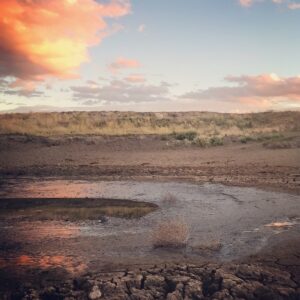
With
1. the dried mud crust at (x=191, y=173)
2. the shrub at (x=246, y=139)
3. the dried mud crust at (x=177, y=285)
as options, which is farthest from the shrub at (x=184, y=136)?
the dried mud crust at (x=177, y=285)

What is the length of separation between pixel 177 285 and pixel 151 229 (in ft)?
10.7

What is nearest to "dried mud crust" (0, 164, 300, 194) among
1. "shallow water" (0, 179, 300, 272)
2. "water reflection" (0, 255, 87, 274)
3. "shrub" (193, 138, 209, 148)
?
"shallow water" (0, 179, 300, 272)

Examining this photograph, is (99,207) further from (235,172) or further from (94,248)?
(235,172)

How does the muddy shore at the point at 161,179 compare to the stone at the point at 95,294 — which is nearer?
the stone at the point at 95,294

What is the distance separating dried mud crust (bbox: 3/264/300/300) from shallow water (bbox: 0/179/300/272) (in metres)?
0.67

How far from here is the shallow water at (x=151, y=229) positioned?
7764 mm

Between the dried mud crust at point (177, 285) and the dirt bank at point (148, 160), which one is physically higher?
the dried mud crust at point (177, 285)

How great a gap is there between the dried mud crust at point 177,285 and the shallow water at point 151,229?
67 cm

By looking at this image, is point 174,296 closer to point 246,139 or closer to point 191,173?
point 191,173

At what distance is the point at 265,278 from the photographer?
659 cm

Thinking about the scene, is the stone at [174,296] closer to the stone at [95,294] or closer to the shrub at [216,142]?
the stone at [95,294]

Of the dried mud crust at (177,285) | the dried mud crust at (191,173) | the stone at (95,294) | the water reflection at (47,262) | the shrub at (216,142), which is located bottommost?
the dried mud crust at (191,173)

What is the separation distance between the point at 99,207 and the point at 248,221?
3.85m

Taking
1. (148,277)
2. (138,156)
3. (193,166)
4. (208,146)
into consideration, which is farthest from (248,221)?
(208,146)
